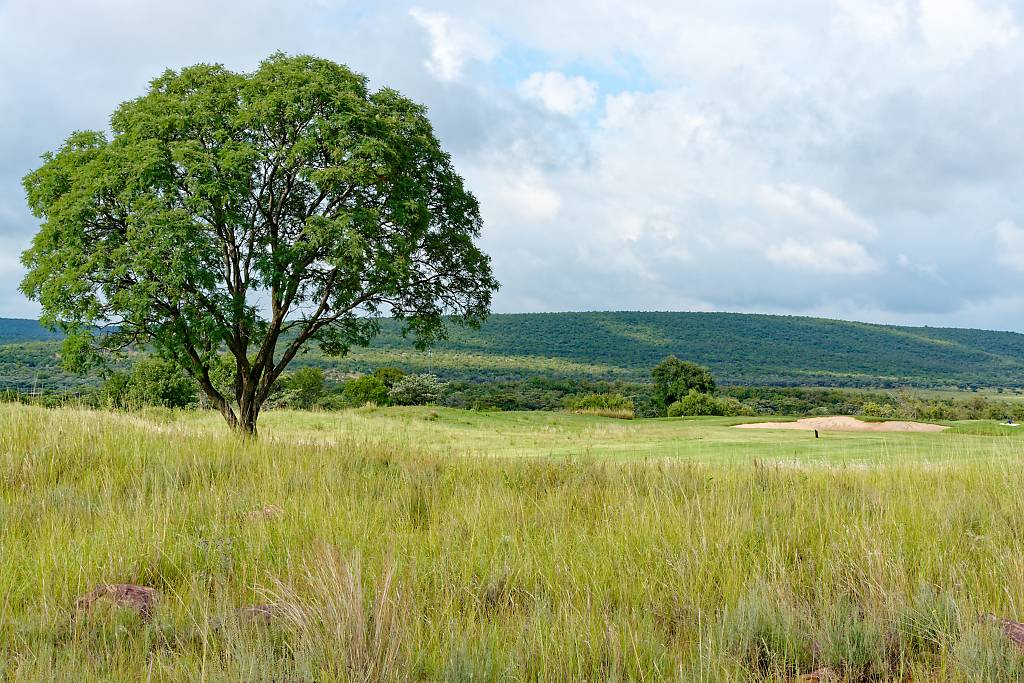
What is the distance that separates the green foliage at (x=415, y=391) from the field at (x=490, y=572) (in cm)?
5128

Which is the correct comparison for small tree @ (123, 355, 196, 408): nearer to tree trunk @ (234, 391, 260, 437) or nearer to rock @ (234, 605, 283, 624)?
tree trunk @ (234, 391, 260, 437)

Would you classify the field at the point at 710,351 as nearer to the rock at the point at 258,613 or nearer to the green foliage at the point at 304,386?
the green foliage at the point at 304,386

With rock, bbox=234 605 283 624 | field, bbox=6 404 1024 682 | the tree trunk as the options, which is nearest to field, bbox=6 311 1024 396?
the tree trunk

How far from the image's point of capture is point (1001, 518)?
6.91 meters

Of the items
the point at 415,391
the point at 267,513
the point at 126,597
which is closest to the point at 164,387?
the point at 415,391

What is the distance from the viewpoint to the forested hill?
114438mm

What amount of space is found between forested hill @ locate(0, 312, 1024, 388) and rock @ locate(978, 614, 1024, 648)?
322ft

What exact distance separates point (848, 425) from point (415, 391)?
122 feet

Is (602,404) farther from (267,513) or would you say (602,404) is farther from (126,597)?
(126,597)

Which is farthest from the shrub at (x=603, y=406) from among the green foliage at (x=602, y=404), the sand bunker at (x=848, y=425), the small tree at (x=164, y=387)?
the small tree at (x=164, y=387)

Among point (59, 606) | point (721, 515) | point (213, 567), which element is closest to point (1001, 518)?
point (721, 515)

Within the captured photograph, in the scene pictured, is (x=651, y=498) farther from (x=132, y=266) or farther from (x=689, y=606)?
(x=132, y=266)

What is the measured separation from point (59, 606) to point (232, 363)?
42.9 meters

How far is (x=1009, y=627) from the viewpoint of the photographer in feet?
13.6
